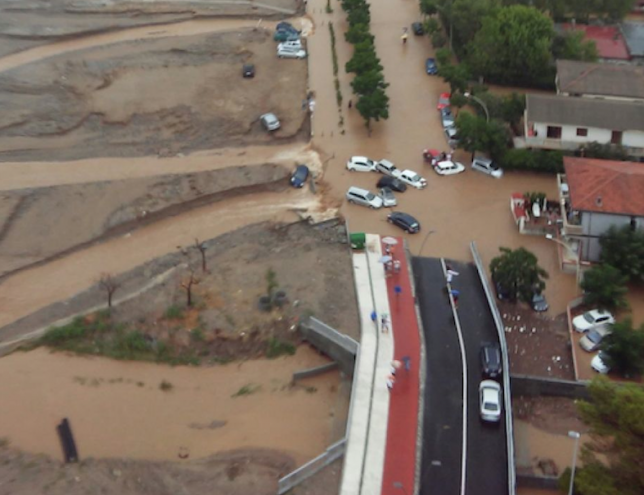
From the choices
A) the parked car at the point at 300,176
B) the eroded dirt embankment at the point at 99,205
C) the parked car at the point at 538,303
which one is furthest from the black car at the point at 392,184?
the parked car at the point at 538,303

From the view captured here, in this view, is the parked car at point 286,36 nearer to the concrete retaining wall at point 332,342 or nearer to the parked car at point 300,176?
the parked car at point 300,176

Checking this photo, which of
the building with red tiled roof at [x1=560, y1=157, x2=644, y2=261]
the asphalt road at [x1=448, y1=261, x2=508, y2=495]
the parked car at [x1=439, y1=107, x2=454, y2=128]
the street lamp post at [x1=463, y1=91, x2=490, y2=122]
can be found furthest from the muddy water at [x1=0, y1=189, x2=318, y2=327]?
the building with red tiled roof at [x1=560, y1=157, x2=644, y2=261]

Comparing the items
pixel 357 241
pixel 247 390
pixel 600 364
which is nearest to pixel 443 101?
pixel 357 241

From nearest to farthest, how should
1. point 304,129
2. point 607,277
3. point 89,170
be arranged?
point 607,277 → point 89,170 → point 304,129

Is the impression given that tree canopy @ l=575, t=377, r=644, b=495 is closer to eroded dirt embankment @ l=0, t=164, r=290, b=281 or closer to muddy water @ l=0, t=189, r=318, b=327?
muddy water @ l=0, t=189, r=318, b=327

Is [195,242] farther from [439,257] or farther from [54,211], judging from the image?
[439,257]

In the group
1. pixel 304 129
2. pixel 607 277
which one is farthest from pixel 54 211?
pixel 607 277
